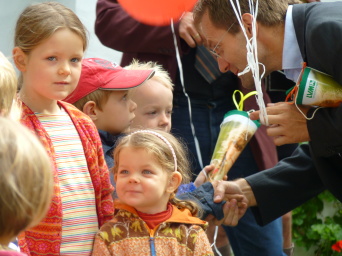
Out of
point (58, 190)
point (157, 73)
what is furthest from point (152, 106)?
point (58, 190)

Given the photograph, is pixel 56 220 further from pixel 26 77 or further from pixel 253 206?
pixel 253 206

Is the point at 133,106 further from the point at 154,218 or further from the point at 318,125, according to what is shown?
the point at 318,125

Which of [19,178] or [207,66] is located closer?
[19,178]

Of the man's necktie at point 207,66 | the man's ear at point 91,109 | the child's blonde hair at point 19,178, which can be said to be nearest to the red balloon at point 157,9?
the man's necktie at point 207,66

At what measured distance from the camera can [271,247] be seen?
4.30m

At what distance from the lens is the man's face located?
341cm

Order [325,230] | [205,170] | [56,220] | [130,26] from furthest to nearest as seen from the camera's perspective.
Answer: [325,230] < [130,26] < [205,170] < [56,220]

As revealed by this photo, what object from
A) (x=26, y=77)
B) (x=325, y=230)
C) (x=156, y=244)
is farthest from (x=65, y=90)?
(x=325, y=230)

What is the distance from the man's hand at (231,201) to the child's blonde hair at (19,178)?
1715 mm

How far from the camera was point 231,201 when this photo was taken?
3.67 metres

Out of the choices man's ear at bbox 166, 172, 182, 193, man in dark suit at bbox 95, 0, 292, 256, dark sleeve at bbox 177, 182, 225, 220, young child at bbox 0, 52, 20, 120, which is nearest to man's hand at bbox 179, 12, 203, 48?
man in dark suit at bbox 95, 0, 292, 256

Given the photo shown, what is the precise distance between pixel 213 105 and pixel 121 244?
144 cm

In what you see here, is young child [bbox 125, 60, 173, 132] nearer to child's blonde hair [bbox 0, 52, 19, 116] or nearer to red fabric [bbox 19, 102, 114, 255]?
red fabric [bbox 19, 102, 114, 255]

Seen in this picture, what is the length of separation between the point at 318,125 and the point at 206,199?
22.8 inches
